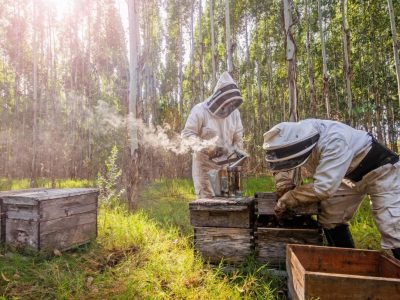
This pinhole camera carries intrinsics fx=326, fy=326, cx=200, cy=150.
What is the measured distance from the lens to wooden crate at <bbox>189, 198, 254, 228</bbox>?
311 cm

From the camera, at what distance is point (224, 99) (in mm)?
4184

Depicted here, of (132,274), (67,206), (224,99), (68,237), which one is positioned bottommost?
(132,274)

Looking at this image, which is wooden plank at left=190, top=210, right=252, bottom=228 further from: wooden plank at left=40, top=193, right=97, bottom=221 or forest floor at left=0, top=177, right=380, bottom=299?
wooden plank at left=40, top=193, right=97, bottom=221

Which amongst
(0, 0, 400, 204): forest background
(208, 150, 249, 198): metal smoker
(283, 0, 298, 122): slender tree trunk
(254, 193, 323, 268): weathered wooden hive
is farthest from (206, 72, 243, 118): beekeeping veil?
(0, 0, 400, 204): forest background

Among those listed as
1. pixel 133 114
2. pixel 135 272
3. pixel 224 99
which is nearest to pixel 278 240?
pixel 135 272

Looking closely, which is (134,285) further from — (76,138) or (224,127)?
(76,138)

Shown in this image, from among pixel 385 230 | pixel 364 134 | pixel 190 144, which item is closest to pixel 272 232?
pixel 385 230

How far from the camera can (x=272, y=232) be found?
10.3ft

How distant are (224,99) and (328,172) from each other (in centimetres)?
180

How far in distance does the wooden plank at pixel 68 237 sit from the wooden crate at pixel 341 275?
Result: 265 cm

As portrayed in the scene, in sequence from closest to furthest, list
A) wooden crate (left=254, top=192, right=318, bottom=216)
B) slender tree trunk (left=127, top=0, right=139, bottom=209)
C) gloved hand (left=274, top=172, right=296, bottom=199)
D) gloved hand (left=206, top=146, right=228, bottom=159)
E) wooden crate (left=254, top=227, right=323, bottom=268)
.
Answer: wooden crate (left=254, top=227, right=323, bottom=268) → gloved hand (left=274, top=172, right=296, bottom=199) → wooden crate (left=254, top=192, right=318, bottom=216) → gloved hand (left=206, top=146, right=228, bottom=159) → slender tree trunk (left=127, top=0, right=139, bottom=209)

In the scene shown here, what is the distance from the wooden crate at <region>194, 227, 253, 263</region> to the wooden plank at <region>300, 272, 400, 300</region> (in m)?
1.08

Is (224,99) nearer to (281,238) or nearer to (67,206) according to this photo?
(281,238)

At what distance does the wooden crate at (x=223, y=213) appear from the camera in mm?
3107
